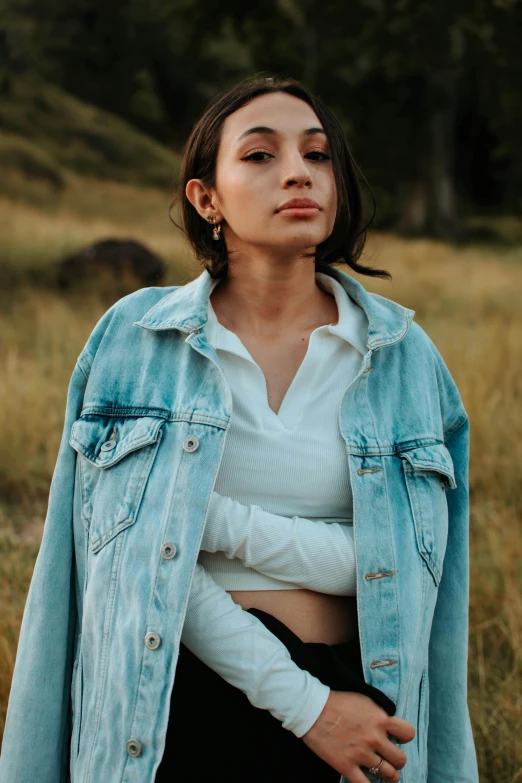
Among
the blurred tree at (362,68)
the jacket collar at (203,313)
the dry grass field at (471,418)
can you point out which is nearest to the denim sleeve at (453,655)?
the jacket collar at (203,313)

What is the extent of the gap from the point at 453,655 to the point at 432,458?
531mm

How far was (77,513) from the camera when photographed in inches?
71.2

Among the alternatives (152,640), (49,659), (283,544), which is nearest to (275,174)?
(283,544)

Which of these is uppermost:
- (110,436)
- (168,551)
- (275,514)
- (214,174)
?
(214,174)

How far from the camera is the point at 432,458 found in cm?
179

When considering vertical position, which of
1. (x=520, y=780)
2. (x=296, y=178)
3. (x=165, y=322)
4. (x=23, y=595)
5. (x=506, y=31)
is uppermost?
(x=506, y=31)

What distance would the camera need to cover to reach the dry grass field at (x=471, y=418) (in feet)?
8.65

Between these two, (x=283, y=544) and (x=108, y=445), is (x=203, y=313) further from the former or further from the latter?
(x=283, y=544)

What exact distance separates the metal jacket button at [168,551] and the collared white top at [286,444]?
0.12 metres

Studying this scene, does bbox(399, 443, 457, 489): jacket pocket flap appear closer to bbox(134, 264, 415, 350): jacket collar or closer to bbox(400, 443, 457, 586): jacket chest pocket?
bbox(400, 443, 457, 586): jacket chest pocket

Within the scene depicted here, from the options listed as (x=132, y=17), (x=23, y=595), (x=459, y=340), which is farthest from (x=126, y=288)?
(x=132, y=17)

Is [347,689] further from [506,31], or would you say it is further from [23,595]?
[506,31]

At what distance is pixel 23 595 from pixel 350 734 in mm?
1678

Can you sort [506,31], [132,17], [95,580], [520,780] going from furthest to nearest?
[132,17]
[506,31]
[520,780]
[95,580]
